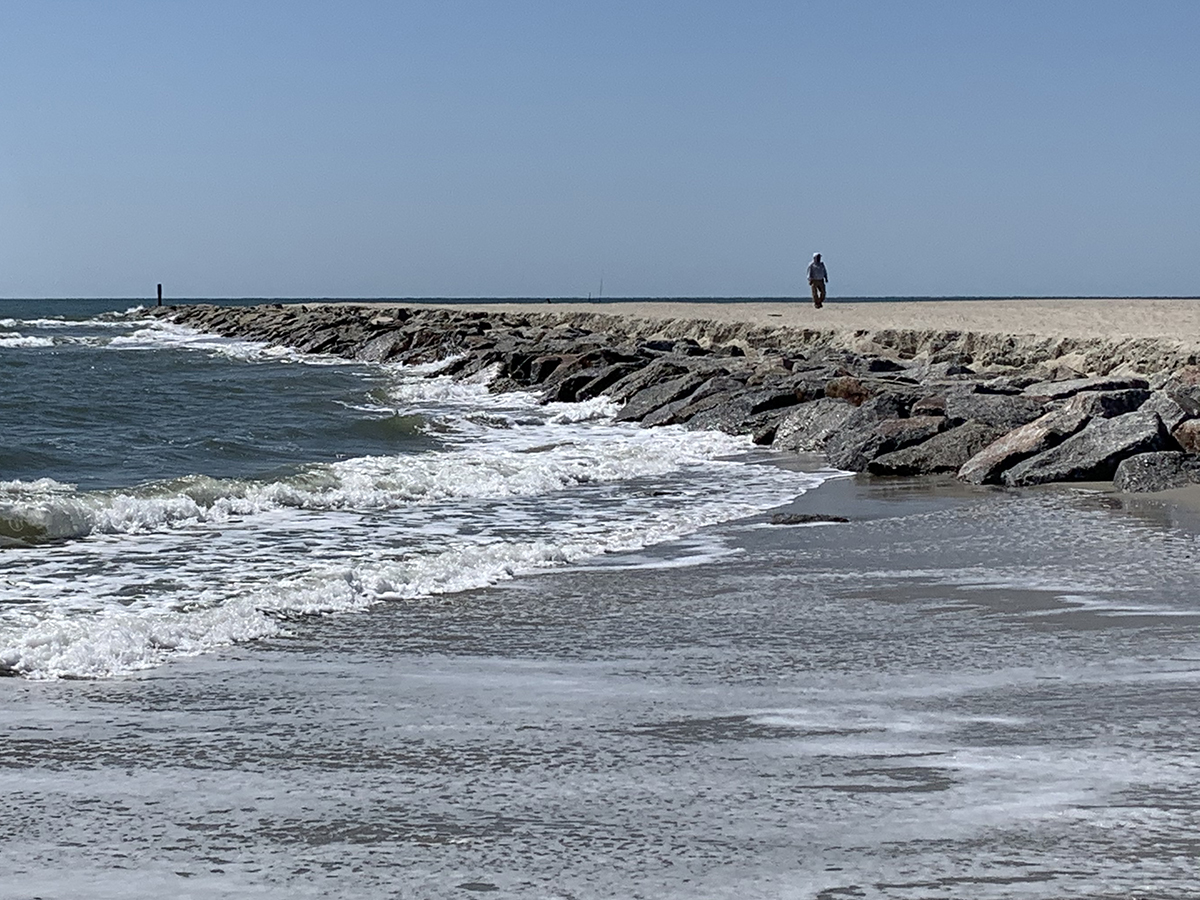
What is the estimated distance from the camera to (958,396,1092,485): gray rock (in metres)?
10.7

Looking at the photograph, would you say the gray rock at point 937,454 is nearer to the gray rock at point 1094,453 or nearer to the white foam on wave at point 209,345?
the gray rock at point 1094,453

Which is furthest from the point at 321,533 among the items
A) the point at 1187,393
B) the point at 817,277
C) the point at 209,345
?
the point at 209,345

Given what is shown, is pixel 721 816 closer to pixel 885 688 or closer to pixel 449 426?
pixel 885 688

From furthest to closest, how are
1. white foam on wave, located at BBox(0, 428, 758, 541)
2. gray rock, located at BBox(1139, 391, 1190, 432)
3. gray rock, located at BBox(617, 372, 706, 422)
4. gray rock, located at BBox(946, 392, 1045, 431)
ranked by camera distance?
gray rock, located at BBox(617, 372, 706, 422)
gray rock, located at BBox(946, 392, 1045, 431)
gray rock, located at BBox(1139, 391, 1190, 432)
white foam on wave, located at BBox(0, 428, 758, 541)

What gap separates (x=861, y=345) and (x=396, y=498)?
46.9ft

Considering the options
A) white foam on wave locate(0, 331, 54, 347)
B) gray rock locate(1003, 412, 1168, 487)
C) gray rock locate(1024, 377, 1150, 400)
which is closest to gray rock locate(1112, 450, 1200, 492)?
gray rock locate(1003, 412, 1168, 487)

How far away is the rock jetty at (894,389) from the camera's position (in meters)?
10.7

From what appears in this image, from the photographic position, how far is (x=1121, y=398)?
470 inches

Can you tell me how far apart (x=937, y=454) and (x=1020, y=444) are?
2.91 feet

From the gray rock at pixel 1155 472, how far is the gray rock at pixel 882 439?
2264 mm

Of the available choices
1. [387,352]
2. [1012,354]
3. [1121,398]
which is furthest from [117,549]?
[387,352]

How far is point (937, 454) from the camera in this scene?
1159cm

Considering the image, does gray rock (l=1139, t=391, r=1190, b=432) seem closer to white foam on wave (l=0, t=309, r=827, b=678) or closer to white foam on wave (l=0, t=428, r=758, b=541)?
white foam on wave (l=0, t=309, r=827, b=678)

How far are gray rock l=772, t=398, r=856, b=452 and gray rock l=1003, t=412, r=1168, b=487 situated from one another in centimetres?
299
